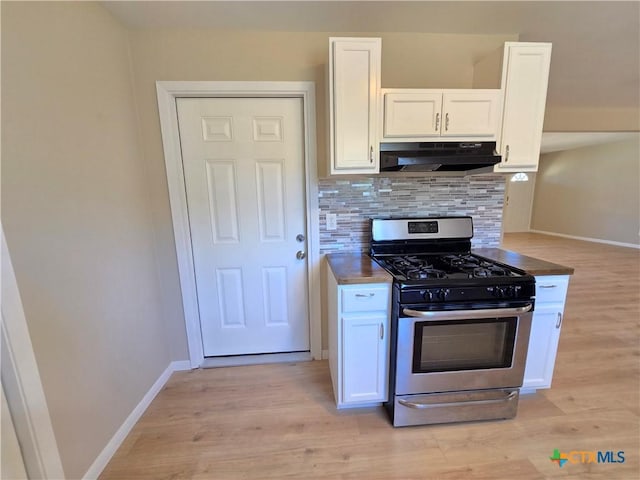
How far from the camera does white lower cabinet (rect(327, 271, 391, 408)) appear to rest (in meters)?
1.51

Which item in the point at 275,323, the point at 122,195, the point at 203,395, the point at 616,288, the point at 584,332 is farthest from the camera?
the point at 616,288

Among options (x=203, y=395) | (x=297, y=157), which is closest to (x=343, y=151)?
(x=297, y=157)

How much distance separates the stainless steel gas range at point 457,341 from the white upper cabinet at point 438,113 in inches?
33.1

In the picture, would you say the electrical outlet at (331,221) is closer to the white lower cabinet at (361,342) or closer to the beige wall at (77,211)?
the white lower cabinet at (361,342)

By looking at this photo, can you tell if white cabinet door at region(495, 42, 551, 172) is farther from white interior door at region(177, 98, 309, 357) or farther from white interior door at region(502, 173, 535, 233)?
Answer: white interior door at region(502, 173, 535, 233)

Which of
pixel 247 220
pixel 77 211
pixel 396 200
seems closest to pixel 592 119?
Result: pixel 396 200

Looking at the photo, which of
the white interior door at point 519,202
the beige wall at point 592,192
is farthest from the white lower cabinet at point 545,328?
the white interior door at point 519,202

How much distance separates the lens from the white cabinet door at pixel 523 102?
5.31 ft

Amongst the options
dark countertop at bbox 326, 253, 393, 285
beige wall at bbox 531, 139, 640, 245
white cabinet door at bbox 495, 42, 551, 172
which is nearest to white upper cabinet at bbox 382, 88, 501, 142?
white cabinet door at bbox 495, 42, 551, 172

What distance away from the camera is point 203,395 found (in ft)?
6.13

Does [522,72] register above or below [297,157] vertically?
above

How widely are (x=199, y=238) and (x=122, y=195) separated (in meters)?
0.57

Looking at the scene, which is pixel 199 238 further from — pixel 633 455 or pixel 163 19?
pixel 633 455

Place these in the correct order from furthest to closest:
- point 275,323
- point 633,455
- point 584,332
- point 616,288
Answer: point 616,288, point 584,332, point 275,323, point 633,455
